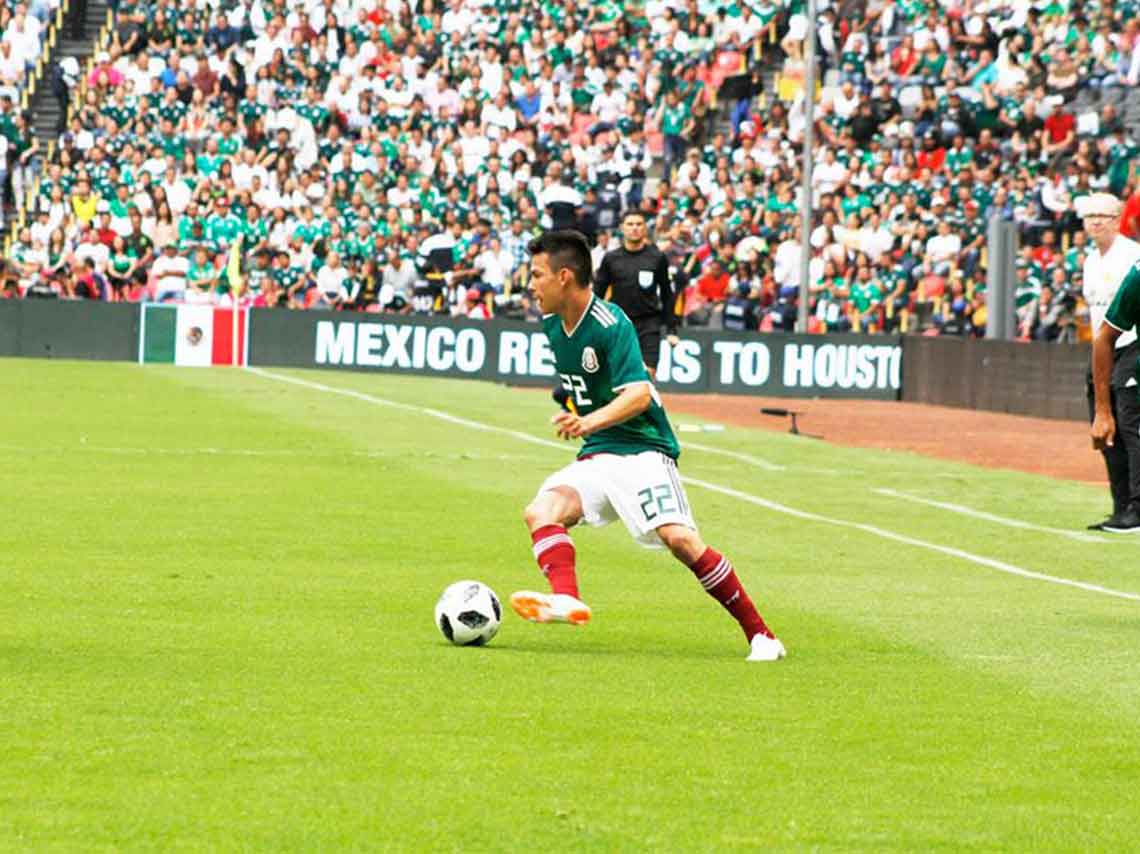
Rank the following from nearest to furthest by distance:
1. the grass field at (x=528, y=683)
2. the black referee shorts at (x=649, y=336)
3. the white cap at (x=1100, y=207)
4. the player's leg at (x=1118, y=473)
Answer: the grass field at (x=528, y=683)
the white cap at (x=1100, y=207)
the player's leg at (x=1118, y=473)
the black referee shorts at (x=649, y=336)

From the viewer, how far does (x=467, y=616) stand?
964 cm

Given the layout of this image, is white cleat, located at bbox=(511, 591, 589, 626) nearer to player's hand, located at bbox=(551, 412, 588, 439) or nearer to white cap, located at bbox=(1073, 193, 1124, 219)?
player's hand, located at bbox=(551, 412, 588, 439)

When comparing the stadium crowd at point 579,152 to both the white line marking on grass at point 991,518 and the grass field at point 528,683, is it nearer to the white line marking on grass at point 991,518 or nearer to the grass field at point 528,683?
the white line marking on grass at point 991,518

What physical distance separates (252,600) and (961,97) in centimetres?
3197

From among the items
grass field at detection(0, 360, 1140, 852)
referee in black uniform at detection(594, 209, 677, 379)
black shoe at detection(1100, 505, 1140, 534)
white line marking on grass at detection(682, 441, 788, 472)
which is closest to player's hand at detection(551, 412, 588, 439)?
grass field at detection(0, 360, 1140, 852)

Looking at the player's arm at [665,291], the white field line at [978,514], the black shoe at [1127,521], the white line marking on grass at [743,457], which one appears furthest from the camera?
the player's arm at [665,291]

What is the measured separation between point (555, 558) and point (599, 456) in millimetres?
472

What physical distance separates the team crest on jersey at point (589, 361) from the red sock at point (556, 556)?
2.19 ft

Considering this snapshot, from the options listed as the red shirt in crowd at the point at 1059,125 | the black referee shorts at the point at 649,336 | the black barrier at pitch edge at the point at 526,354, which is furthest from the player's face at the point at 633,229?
the red shirt in crowd at the point at 1059,125

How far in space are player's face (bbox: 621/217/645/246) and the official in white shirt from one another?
19.4 ft

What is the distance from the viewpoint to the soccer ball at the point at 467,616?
963cm

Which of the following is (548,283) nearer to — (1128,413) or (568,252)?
(568,252)

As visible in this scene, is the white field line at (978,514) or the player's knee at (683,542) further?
the white field line at (978,514)

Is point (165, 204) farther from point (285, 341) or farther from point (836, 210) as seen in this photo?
point (836, 210)
